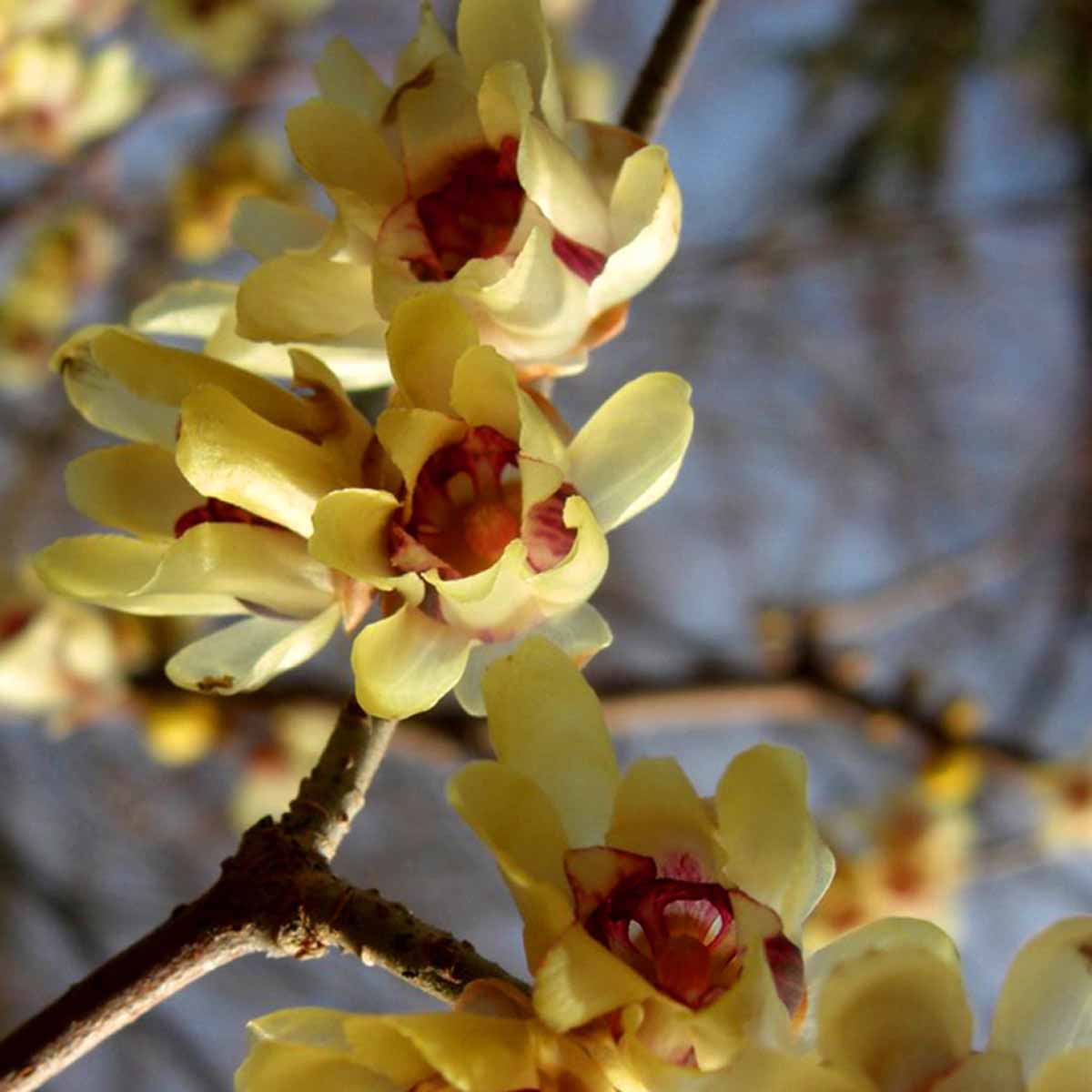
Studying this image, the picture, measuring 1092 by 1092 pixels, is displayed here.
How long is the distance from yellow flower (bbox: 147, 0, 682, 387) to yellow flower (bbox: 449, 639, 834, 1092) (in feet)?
0.26

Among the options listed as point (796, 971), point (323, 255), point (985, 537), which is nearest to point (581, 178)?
point (323, 255)

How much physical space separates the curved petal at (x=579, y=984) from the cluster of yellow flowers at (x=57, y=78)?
1.93 feet

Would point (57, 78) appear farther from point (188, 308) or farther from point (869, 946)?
point (869, 946)

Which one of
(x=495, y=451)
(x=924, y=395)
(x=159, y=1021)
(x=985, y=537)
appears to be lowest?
(x=159, y=1021)

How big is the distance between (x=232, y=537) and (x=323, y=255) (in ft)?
0.20

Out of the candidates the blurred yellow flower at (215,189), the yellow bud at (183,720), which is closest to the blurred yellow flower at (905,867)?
the yellow bud at (183,720)

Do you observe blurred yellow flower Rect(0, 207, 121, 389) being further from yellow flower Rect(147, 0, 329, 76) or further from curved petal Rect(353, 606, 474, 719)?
curved petal Rect(353, 606, 474, 719)

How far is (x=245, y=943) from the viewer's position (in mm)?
267

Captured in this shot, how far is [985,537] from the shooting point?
1.85 meters

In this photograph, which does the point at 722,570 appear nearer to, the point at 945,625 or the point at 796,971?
the point at 945,625

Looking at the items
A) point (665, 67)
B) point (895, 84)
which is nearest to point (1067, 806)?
point (665, 67)

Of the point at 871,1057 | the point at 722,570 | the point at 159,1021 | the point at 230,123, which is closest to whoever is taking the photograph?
the point at 871,1057

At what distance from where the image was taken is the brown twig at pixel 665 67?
1.28ft

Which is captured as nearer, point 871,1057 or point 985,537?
point 871,1057
